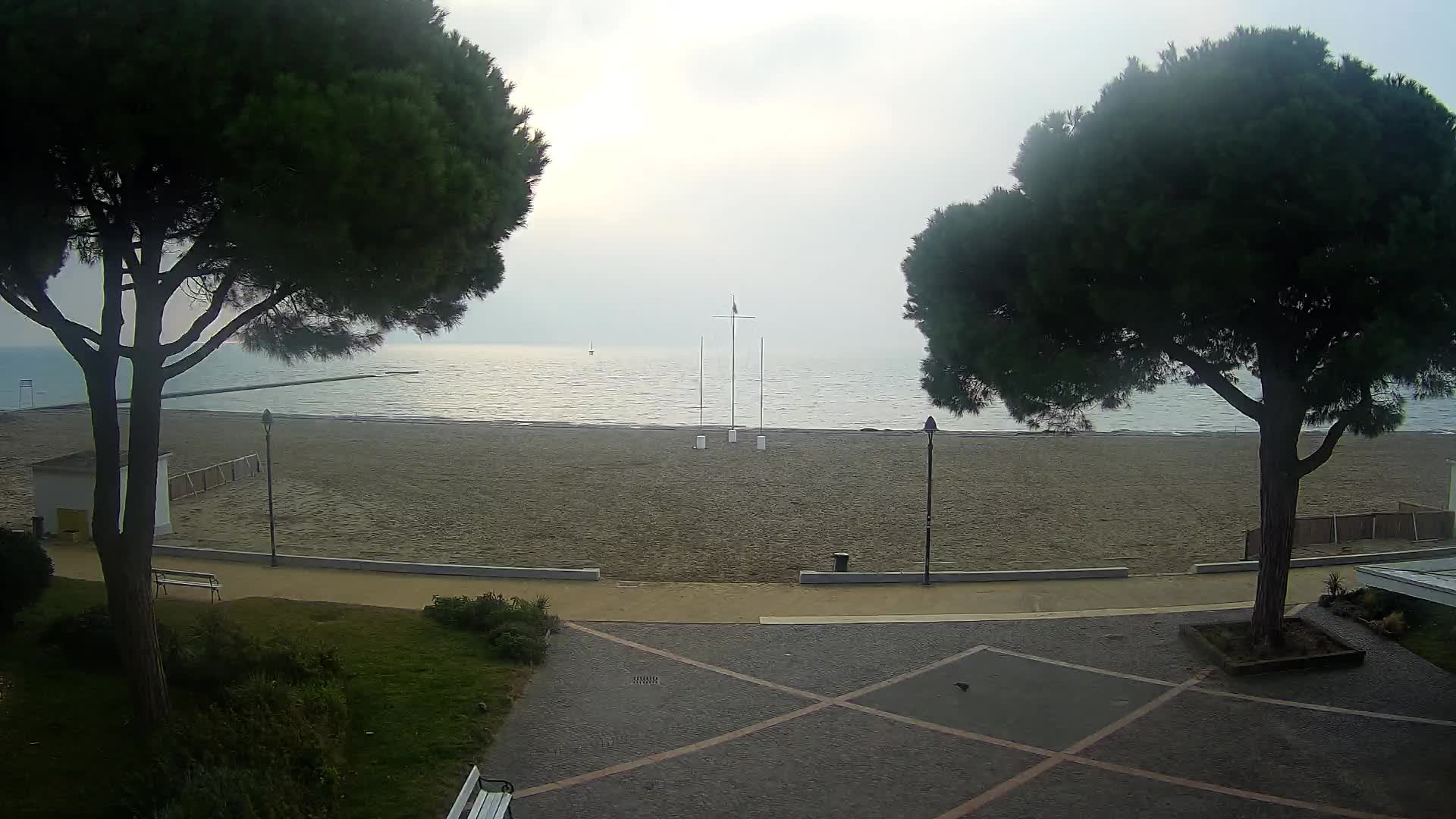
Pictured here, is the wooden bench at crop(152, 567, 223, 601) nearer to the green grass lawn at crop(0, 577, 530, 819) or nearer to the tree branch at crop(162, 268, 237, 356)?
the green grass lawn at crop(0, 577, 530, 819)

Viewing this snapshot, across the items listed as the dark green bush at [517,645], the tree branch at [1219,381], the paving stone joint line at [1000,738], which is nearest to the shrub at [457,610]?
the dark green bush at [517,645]

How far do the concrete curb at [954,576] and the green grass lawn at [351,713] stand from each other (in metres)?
6.37

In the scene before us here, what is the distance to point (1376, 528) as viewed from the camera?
18734 mm

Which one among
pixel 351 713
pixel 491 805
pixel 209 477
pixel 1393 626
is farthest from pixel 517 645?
pixel 209 477

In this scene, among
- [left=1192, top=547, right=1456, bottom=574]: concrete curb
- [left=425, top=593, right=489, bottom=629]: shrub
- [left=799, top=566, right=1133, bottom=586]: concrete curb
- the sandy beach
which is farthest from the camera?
the sandy beach

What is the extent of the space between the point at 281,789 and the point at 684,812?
3.09m

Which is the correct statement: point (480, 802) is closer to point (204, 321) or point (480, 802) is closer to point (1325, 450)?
point (204, 321)

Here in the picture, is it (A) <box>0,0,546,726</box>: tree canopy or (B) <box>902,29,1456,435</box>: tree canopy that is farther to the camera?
(B) <box>902,29,1456,435</box>: tree canopy

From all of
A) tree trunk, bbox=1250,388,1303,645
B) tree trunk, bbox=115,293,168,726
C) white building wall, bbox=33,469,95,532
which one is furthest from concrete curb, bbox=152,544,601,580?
tree trunk, bbox=1250,388,1303,645

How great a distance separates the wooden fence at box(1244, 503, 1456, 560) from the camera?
1848 cm

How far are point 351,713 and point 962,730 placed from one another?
6.19 meters

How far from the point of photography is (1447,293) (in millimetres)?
8703

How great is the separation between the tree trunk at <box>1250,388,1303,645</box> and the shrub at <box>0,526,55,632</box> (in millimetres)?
14639

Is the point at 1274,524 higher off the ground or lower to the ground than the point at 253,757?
higher
